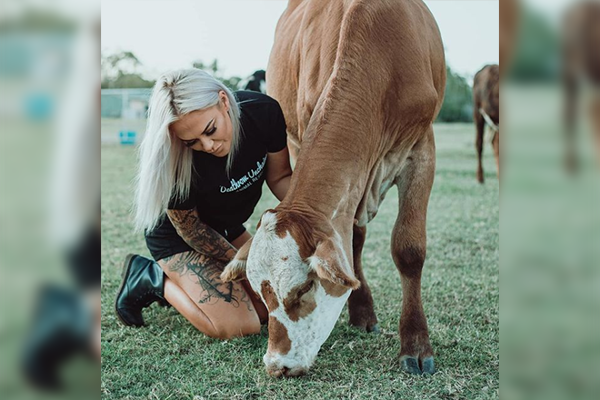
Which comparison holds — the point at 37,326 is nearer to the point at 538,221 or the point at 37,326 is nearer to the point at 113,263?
the point at 538,221

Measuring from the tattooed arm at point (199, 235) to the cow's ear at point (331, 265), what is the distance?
54.0 inches

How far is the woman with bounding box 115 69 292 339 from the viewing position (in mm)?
3719

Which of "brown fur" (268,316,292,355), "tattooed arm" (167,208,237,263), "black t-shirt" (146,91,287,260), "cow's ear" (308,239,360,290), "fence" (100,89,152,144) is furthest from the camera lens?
"fence" (100,89,152,144)

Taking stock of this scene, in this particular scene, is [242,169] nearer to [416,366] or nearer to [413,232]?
[413,232]

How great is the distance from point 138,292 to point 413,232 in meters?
1.90

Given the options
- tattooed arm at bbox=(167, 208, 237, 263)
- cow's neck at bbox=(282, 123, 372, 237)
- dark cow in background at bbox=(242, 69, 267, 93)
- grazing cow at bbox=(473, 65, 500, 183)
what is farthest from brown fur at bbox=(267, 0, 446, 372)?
grazing cow at bbox=(473, 65, 500, 183)

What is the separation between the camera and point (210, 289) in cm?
448

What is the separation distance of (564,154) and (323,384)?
258cm

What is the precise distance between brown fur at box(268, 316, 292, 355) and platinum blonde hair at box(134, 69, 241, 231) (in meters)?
1.06

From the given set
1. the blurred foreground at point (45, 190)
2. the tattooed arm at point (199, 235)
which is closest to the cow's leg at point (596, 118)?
the blurred foreground at point (45, 190)

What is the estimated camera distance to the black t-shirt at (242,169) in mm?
4148

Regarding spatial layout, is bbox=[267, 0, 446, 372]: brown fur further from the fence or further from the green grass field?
the fence

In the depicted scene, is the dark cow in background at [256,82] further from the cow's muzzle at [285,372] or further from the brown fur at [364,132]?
the cow's muzzle at [285,372]

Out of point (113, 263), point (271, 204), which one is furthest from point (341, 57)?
point (271, 204)
